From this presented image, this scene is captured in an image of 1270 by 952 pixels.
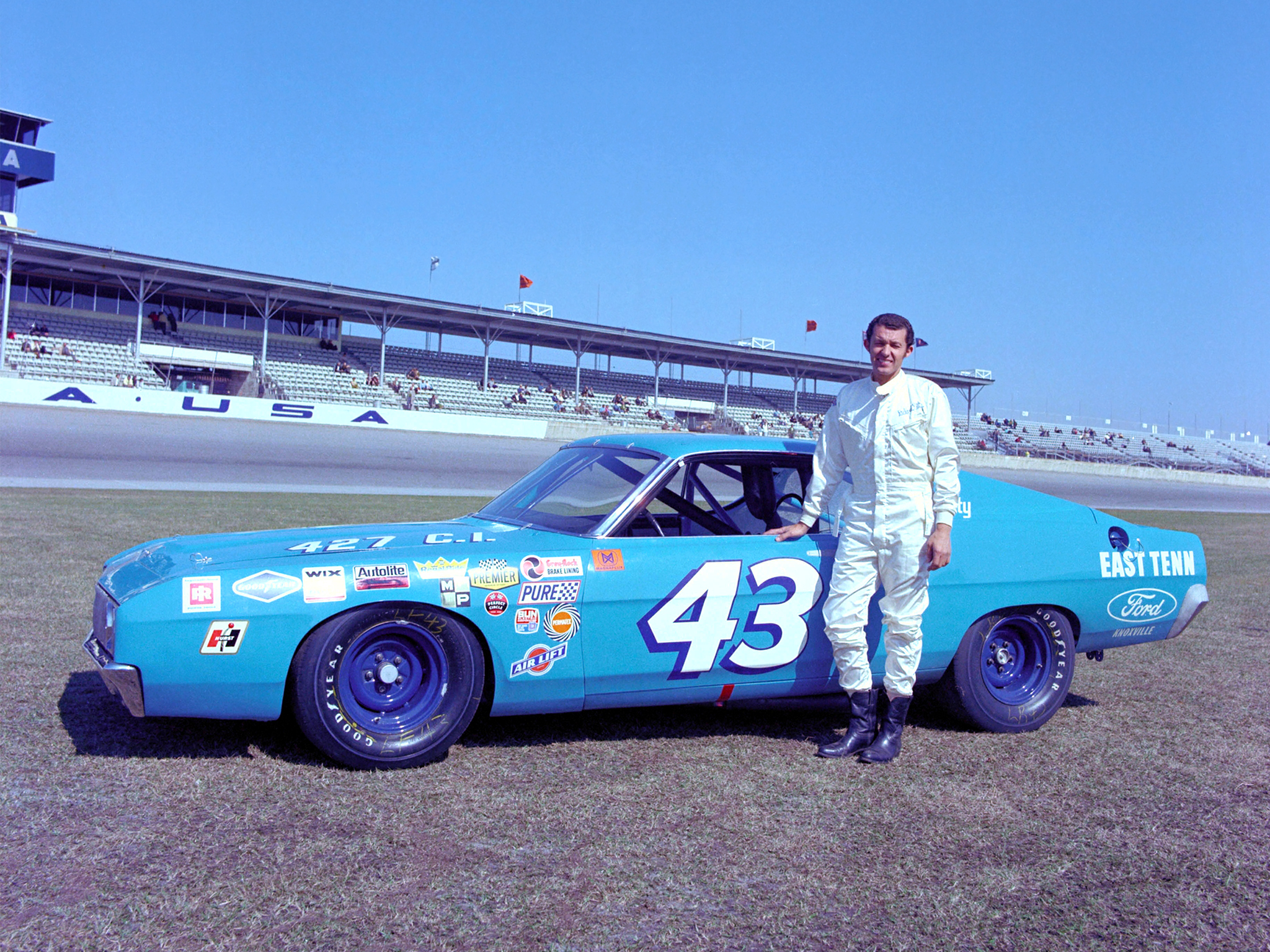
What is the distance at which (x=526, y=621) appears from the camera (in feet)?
12.4

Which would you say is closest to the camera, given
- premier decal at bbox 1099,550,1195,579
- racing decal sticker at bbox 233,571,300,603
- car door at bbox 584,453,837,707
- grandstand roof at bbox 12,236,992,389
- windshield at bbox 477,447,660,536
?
racing decal sticker at bbox 233,571,300,603

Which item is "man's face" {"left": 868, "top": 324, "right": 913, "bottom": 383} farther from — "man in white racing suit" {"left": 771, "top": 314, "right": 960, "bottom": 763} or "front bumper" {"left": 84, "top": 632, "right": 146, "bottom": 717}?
"front bumper" {"left": 84, "top": 632, "right": 146, "bottom": 717}

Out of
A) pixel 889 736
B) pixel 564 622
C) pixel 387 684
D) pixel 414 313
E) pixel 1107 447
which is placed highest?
pixel 414 313

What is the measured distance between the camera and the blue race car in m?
3.51

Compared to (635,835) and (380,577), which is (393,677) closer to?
(380,577)

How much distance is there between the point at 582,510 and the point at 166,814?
74.8 inches

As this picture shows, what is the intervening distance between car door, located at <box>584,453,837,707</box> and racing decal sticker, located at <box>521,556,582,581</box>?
2.3 inches

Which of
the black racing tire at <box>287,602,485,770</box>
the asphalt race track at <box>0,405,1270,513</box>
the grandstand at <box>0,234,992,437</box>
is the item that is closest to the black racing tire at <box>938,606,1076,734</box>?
the black racing tire at <box>287,602,485,770</box>

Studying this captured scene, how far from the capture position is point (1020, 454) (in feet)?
173

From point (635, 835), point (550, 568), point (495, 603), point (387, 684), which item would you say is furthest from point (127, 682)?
point (635, 835)

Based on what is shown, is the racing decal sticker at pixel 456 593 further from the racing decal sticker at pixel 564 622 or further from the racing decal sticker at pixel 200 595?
the racing decal sticker at pixel 200 595

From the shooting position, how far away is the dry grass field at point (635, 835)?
2.59m

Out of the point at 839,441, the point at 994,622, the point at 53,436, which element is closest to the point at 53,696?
the point at 839,441

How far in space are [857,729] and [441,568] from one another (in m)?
1.82
